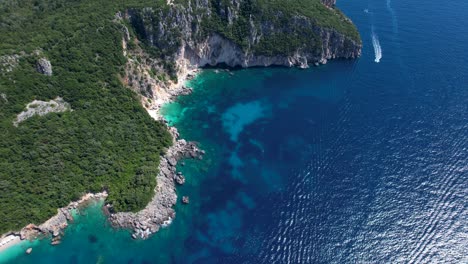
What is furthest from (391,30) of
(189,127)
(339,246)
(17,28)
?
(17,28)

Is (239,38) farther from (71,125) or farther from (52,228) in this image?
(52,228)

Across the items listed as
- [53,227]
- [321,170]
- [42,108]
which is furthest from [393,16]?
[53,227]

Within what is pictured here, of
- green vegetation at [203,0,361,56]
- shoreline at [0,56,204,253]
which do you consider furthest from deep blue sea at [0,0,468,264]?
green vegetation at [203,0,361,56]

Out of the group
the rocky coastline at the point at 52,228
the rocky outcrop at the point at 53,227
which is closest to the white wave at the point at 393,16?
the rocky coastline at the point at 52,228

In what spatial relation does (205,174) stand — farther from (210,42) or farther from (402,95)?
(402,95)

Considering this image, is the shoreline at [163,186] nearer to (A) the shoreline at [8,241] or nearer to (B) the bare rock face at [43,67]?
(A) the shoreline at [8,241]
